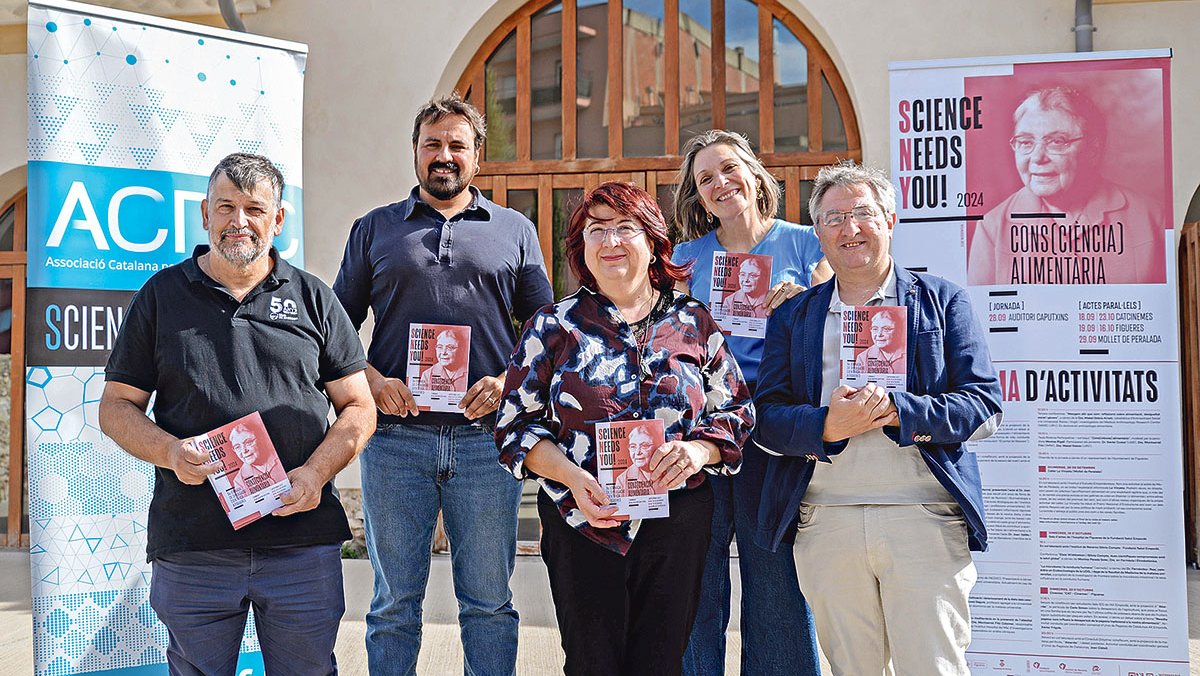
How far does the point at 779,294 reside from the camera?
297 centimetres

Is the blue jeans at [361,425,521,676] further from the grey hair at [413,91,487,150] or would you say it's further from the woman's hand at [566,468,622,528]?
the grey hair at [413,91,487,150]

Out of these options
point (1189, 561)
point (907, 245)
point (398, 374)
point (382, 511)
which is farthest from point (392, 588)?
point (1189, 561)

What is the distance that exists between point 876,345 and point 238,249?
181cm

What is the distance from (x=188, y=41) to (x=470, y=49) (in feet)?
11.1

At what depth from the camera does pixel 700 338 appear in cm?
264

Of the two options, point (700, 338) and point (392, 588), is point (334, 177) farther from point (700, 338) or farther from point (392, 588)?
point (700, 338)

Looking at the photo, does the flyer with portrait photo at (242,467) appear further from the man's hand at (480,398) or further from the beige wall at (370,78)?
the beige wall at (370,78)

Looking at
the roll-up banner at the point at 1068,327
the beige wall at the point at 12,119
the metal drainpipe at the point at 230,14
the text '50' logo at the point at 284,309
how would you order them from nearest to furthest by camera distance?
the text '50' logo at the point at 284,309
the roll-up banner at the point at 1068,327
the metal drainpipe at the point at 230,14
the beige wall at the point at 12,119

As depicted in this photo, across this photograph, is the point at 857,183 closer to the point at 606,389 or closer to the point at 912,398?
the point at 912,398

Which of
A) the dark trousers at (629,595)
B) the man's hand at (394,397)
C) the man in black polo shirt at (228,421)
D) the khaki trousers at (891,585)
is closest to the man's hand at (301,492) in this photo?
the man in black polo shirt at (228,421)

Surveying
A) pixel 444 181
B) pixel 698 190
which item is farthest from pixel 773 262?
pixel 444 181

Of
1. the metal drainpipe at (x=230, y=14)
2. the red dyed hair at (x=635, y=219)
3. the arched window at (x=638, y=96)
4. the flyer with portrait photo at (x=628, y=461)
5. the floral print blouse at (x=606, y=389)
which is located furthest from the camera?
the arched window at (x=638, y=96)

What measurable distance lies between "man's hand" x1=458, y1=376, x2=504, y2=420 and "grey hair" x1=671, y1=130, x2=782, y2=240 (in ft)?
2.78

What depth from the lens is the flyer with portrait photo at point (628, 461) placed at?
241 cm
